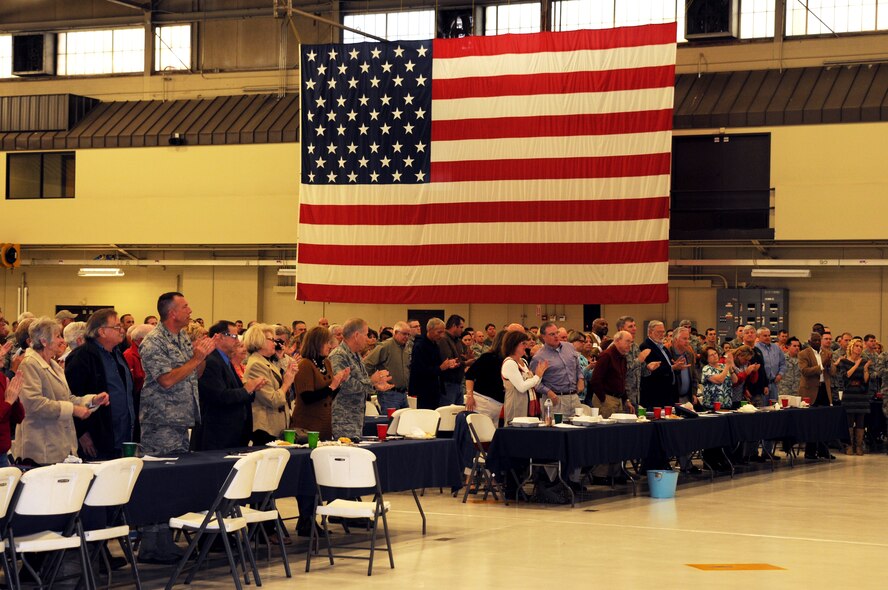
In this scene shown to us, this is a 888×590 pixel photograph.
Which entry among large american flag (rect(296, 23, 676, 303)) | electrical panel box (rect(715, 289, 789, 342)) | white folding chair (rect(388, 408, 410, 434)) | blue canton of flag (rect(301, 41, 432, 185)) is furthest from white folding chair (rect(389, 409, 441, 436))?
electrical panel box (rect(715, 289, 789, 342))

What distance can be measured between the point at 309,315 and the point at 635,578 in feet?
56.9

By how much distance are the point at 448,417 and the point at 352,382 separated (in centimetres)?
268

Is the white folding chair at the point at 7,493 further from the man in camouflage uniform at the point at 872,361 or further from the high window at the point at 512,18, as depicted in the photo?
the high window at the point at 512,18

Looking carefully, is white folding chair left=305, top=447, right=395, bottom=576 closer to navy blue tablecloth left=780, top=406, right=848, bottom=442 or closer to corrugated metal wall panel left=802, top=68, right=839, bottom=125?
navy blue tablecloth left=780, top=406, right=848, bottom=442

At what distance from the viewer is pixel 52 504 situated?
6504mm

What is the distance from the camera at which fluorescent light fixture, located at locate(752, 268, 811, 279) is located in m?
20.8

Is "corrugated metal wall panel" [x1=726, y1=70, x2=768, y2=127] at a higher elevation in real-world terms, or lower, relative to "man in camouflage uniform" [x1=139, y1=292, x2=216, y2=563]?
higher

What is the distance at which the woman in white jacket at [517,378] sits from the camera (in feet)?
36.9

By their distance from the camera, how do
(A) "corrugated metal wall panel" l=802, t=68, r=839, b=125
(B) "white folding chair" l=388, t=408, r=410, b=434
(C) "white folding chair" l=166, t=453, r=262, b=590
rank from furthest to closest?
(A) "corrugated metal wall panel" l=802, t=68, r=839, b=125, (B) "white folding chair" l=388, t=408, r=410, b=434, (C) "white folding chair" l=166, t=453, r=262, b=590

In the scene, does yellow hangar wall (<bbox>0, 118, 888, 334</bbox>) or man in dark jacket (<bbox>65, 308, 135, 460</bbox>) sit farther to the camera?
yellow hangar wall (<bbox>0, 118, 888, 334</bbox>)

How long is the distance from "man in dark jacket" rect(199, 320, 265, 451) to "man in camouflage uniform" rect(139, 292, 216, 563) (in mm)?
361

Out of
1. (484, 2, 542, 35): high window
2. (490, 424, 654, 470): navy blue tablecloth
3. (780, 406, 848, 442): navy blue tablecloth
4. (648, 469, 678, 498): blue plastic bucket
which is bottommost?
(648, 469, 678, 498): blue plastic bucket

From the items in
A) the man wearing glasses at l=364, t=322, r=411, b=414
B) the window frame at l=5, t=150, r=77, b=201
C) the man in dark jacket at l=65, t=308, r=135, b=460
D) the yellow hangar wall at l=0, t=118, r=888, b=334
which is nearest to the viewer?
the man in dark jacket at l=65, t=308, r=135, b=460

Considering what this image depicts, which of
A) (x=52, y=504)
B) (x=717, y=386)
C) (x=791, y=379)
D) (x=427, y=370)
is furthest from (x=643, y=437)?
(x=52, y=504)
